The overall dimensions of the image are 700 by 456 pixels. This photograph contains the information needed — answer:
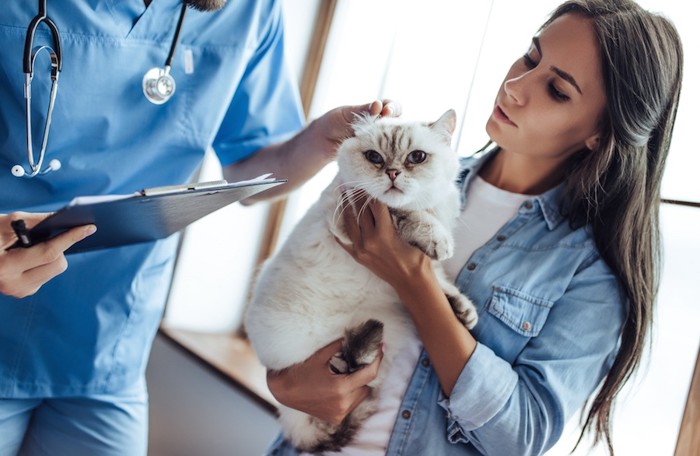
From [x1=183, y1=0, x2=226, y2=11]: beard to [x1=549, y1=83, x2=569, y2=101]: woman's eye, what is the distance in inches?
29.7

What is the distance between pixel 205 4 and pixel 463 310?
0.88 meters

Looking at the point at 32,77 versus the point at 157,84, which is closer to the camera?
the point at 32,77

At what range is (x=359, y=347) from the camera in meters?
1.12

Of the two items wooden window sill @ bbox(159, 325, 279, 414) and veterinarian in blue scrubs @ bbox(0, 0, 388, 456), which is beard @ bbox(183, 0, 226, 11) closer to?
veterinarian in blue scrubs @ bbox(0, 0, 388, 456)

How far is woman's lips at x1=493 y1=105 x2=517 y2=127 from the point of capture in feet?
3.96

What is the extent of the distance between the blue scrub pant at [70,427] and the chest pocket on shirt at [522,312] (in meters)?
0.93

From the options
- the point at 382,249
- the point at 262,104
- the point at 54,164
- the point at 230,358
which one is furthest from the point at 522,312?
the point at 230,358

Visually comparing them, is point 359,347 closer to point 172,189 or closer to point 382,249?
point 382,249

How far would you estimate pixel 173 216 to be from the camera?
1.02m

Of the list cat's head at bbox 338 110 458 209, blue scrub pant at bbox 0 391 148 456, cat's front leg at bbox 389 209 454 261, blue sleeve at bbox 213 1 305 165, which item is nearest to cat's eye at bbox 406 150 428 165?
cat's head at bbox 338 110 458 209

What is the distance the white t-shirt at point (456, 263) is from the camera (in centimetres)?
119

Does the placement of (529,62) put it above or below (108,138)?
above

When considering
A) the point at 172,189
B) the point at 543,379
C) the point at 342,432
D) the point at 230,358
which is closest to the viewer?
the point at 172,189

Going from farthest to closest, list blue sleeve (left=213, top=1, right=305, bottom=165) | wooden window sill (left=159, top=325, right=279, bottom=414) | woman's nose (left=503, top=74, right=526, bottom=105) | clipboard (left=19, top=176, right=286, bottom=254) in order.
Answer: wooden window sill (left=159, top=325, right=279, bottom=414) < blue sleeve (left=213, top=1, right=305, bottom=165) < woman's nose (left=503, top=74, right=526, bottom=105) < clipboard (left=19, top=176, right=286, bottom=254)
